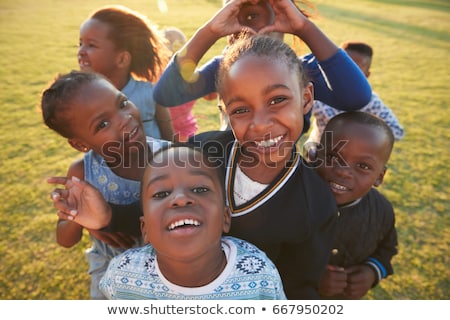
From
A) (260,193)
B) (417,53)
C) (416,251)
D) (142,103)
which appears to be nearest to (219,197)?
(260,193)

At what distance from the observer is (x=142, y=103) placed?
1823mm

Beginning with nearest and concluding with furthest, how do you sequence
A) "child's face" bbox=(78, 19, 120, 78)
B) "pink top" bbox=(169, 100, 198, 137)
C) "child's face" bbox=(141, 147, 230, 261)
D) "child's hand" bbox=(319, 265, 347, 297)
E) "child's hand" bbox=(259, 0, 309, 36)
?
"child's face" bbox=(141, 147, 230, 261)
"child's hand" bbox=(259, 0, 309, 36)
"child's hand" bbox=(319, 265, 347, 297)
"child's face" bbox=(78, 19, 120, 78)
"pink top" bbox=(169, 100, 198, 137)

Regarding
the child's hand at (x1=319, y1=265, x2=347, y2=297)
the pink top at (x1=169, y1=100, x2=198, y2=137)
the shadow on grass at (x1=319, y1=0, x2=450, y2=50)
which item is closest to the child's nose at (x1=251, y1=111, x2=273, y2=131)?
the child's hand at (x1=319, y1=265, x2=347, y2=297)

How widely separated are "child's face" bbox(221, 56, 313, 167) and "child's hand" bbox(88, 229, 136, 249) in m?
0.62

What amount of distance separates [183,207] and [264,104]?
417 millimetres

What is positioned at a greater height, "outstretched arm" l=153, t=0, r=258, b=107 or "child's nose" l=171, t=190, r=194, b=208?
"outstretched arm" l=153, t=0, r=258, b=107

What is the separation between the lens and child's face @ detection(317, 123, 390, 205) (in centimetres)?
138

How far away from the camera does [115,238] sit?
1317 mm

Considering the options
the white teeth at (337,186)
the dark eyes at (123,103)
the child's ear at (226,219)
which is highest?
the dark eyes at (123,103)

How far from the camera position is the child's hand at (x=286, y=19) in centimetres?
126

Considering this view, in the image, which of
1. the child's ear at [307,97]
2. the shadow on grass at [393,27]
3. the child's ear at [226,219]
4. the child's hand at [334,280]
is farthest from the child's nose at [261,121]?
the shadow on grass at [393,27]

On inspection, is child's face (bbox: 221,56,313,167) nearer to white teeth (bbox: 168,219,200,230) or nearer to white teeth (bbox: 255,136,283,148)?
white teeth (bbox: 255,136,283,148)

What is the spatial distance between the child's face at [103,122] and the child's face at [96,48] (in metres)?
0.53

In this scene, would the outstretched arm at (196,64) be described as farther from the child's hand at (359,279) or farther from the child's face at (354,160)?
the child's hand at (359,279)
